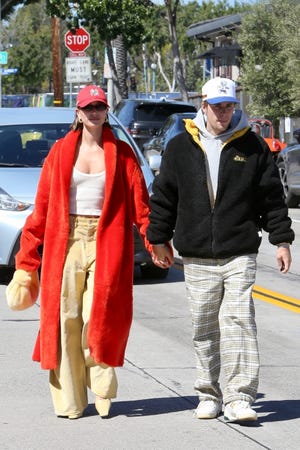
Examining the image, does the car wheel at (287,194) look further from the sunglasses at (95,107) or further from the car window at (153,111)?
the sunglasses at (95,107)

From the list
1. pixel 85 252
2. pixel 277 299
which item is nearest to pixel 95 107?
pixel 85 252

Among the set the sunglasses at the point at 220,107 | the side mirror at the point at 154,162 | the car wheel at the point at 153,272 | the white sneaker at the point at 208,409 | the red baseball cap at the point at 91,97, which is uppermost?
the red baseball cap at the point at 91,97

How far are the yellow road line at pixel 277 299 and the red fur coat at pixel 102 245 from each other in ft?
14.8

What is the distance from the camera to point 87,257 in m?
6.77

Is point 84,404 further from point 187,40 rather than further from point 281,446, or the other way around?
point 187,40

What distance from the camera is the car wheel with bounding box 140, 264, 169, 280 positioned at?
508 inches

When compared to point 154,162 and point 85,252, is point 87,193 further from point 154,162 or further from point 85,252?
point 154,162

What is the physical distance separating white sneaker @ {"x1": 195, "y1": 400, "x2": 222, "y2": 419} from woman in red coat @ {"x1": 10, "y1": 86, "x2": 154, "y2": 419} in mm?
479

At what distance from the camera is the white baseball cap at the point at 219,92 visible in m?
6.47

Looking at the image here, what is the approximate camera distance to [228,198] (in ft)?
21.5

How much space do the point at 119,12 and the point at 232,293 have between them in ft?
103

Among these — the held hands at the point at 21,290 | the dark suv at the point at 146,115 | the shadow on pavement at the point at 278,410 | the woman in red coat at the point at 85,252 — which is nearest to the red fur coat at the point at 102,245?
→ the woman in red coat at the point at 85,252

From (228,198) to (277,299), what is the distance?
540cm

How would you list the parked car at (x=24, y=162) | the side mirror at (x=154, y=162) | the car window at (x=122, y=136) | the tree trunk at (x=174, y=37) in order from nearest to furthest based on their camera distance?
the parked car at (x=24, y=162) < the car window at (x=122, y=136) < the side mirror at (x=154, y=162) < the tree trunk at (x=174, y=37)
